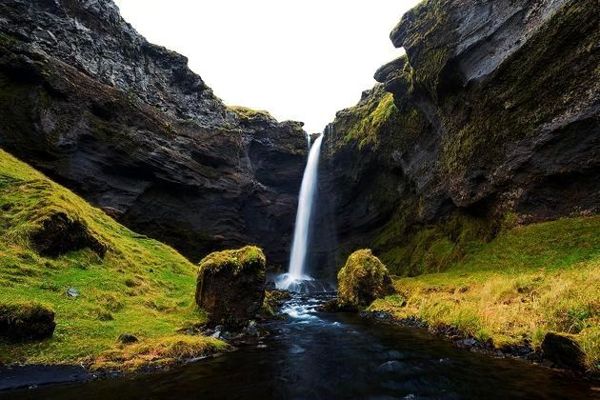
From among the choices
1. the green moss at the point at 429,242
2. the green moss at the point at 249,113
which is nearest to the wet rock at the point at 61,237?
the green moss at the point at 429,242

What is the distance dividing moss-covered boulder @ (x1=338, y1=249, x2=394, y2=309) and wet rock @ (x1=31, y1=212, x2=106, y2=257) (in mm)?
18044

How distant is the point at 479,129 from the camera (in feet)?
128

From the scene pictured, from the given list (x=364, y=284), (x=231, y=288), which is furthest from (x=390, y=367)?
(x=364, y=284)

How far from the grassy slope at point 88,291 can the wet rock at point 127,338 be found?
13.4 inches

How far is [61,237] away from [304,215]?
51.8 metres

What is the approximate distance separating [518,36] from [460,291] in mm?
22322

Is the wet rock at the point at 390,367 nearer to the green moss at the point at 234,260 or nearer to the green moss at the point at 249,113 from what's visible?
the green moss at the point at 234,260

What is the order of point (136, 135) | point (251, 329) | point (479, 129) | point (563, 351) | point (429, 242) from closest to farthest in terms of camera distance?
point (563, 351) < point (251, 329) < point (479, 129) < point (429, 242) < point (136, 135)

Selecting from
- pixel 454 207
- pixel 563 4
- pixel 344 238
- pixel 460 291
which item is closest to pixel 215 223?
pixel 344 238

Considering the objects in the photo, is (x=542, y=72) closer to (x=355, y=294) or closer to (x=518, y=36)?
(x=518, y=36)

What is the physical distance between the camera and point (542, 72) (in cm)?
3192

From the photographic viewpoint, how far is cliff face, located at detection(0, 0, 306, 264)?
45.2 metres

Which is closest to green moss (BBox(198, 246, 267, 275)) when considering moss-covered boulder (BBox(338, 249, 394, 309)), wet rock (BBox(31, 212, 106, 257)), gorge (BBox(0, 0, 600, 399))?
gorge (BBox(0, 0, 600, 399))

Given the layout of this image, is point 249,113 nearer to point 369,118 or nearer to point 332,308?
point 369,118
